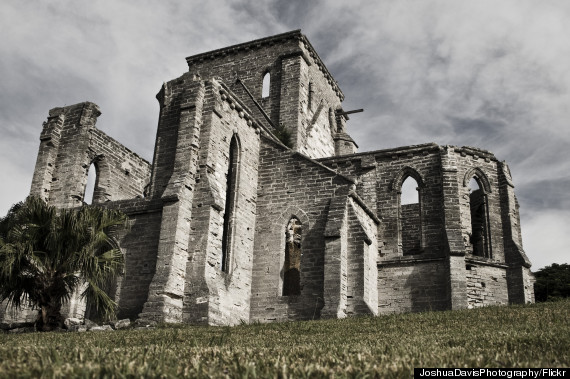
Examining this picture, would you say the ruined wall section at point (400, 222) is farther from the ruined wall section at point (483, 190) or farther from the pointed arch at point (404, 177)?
the ruined wall section at point (483, 190)

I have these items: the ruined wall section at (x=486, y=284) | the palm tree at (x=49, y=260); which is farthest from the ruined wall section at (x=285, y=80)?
the palm tree at (x=49, y=260)

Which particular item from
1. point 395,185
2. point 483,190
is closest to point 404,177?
point 395,185

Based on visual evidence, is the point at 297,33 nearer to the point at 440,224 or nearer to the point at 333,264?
the point at 440,224

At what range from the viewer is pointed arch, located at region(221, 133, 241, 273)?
1873cm

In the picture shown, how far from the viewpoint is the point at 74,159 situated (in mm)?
20828

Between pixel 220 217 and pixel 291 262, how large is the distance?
4.67 meters

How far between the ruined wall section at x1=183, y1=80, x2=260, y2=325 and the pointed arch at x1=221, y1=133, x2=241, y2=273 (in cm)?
4

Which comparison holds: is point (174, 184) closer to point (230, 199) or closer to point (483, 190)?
point (230, 199)

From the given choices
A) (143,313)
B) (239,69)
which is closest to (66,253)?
(143,313)

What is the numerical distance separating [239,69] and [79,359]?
2787 cm

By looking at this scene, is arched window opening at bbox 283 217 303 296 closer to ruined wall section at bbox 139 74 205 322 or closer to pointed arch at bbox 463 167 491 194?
ruined wall section at bbox 139 74 205 322

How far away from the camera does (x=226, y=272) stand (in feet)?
60.4

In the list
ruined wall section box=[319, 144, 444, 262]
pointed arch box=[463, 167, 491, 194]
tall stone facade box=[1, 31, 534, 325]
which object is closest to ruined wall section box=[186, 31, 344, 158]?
ruined wall section box=[319, 144, 444, 262]

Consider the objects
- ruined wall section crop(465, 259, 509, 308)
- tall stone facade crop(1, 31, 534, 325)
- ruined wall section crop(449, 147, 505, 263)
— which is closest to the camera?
tall stone facade crop(1, 31, 534, 325)
